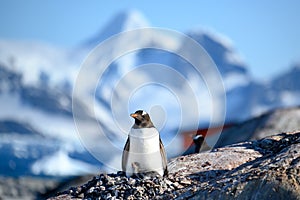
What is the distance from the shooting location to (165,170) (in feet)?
46.9

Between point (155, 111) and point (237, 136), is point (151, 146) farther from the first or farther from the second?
point (237, 136)

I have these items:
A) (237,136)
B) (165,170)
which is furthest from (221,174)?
(237,136)

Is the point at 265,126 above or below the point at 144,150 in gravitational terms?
above

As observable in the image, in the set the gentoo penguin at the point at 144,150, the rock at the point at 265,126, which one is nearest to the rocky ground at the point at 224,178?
the gentoo penguin at the point at 144,150

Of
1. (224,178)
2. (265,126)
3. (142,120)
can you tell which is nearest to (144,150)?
(142,120)

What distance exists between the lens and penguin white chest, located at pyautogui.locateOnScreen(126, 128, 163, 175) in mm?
14250

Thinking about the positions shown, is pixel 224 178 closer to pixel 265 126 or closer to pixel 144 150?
pixel 144 150

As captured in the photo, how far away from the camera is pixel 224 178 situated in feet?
42.4

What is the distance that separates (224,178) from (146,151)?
188 cm

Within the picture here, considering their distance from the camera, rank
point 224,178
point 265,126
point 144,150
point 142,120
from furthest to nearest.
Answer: point 265,126, point 142,120, point 144,150, point 224,178

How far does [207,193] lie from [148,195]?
130cm

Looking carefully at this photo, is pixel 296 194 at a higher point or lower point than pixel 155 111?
lower

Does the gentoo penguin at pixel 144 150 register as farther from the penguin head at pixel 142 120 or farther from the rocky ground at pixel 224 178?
the rocky ground at pixel 224 178

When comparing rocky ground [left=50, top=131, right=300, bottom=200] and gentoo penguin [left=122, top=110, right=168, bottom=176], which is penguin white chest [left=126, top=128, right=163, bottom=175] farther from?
rocky ground [left=50, top=131, right=300, bottom=200]
